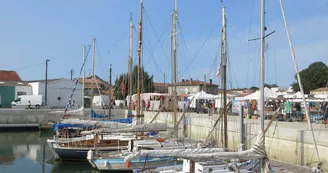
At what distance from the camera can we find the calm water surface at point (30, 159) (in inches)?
887

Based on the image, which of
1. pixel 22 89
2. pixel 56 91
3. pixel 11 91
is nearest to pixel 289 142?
pixel 56 91

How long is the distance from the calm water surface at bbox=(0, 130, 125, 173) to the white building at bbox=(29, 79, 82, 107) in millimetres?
29091

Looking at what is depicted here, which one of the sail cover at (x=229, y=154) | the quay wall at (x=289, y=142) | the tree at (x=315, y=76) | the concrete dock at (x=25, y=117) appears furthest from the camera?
the tree at (x=315, y=76)

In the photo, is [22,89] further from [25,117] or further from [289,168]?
[289,168]

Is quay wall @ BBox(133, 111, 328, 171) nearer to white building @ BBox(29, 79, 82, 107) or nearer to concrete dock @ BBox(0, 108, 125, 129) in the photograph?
concrete dock @ BBox(0, 108, 125, 129)

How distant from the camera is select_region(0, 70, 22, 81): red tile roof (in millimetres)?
74681

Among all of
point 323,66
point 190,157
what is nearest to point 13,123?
point 190,157

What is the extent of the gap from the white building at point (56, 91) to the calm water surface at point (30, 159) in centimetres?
2909

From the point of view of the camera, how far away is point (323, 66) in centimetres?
8012

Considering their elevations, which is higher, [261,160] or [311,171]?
[261,160]

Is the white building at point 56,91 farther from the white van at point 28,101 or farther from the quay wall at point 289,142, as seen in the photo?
the quay wall at point 289,142

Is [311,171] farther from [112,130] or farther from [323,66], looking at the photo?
[323,66]

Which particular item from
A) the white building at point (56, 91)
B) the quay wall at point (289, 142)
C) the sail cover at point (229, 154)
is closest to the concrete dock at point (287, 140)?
the quay wall at point (289, 142)

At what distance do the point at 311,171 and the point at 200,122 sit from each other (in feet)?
49.4
